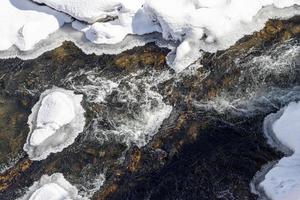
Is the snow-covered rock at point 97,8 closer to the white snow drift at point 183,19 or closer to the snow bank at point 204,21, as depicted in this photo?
the white snow drift at point 183,19

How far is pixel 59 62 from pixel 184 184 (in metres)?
4.28

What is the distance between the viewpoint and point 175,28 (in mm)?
10680

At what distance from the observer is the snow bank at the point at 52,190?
29.6 ft

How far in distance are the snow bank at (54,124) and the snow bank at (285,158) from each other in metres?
3.73

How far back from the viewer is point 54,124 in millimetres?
9961

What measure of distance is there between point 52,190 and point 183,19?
447cm

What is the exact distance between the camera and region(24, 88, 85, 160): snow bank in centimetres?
986

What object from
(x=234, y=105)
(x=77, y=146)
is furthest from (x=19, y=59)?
(x=234, y=105)

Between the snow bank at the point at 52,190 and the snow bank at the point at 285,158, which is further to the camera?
the snow bank at the point at 52,190

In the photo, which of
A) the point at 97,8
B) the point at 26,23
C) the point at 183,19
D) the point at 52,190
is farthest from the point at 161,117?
the point at 26,23

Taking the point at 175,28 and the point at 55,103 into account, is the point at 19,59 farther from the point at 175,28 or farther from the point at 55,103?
the point at 175,28

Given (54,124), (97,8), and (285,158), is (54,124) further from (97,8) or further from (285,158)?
(285,158)

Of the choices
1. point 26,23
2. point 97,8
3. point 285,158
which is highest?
point 285,158

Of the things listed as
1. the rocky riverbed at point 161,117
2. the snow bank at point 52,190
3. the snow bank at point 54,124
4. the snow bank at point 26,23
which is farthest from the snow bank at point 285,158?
the snow bank at point 26,23
